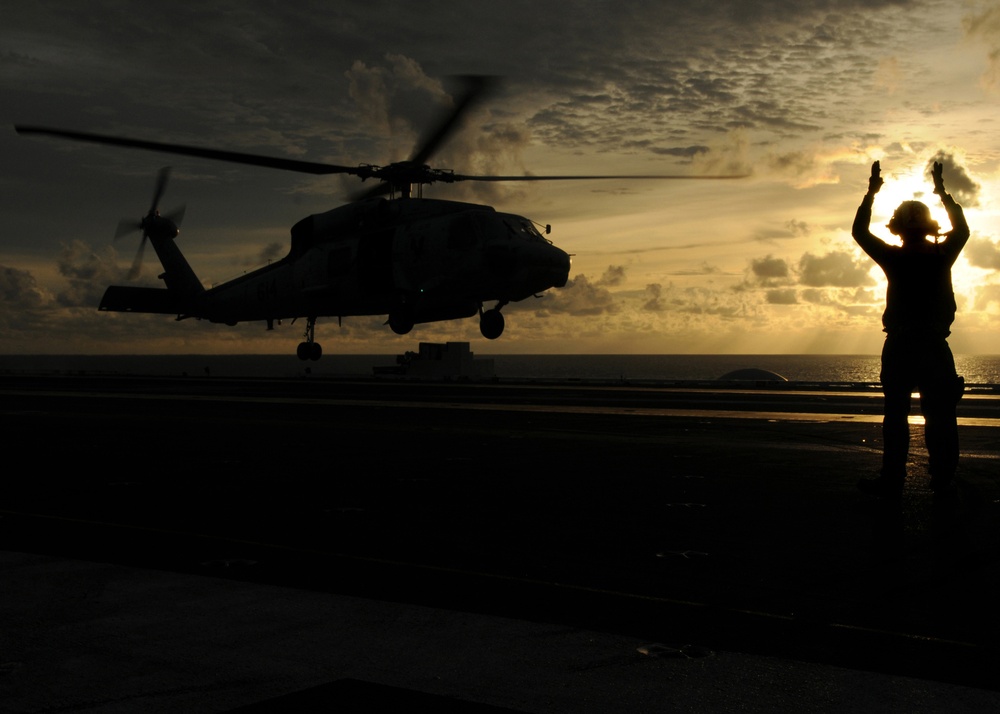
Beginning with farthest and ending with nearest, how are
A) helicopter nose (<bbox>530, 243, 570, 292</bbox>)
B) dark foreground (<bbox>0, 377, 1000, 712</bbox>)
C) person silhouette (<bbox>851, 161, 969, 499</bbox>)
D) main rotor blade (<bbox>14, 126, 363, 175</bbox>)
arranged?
helicopter nose (<bbox>530, 243, 570, 292</bbox>) → main rotor blade (<bbox>14, 126, 363, 175</bbox>) → person silhouette (<bbox>851, 161, 969, 499</bbox>) → dark foreground (<bbox>0, 377, 1000, 712</bbox>)

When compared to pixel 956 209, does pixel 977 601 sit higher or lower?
lower

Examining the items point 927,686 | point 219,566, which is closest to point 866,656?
point 927,686

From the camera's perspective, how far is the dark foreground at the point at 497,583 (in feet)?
10.6

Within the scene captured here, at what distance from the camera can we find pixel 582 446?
480 inches

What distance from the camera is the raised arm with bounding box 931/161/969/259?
26.3ft

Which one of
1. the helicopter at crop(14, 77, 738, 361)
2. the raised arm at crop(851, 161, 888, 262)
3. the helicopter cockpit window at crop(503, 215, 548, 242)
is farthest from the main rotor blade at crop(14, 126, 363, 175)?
the raised arm at crop(851, 161, 888, 262)

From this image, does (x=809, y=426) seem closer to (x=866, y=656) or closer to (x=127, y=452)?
(x=127, y=452)

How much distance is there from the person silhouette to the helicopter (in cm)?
1829

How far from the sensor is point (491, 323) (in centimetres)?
2831

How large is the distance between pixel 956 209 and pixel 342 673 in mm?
7161

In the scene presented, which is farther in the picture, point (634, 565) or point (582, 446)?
point (582, 446)

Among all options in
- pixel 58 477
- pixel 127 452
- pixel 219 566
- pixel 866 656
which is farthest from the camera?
pixel 127 452

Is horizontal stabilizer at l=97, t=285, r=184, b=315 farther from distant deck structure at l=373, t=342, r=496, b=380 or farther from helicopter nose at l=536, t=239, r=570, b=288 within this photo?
distant deck structure at l=373, t=342, r=496, b=380

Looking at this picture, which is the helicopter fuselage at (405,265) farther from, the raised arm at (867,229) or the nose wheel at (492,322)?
the raised arm at (867,229)
